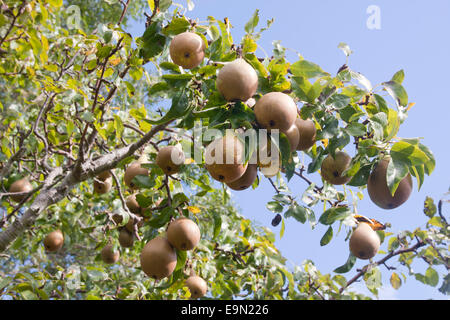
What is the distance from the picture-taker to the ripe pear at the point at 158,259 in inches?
74.6

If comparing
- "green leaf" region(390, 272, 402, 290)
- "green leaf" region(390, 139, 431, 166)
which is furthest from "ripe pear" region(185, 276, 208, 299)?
"green leaf" region(390, 139, 431, 166)

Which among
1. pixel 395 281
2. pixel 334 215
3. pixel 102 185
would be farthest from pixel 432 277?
pixel 102 185

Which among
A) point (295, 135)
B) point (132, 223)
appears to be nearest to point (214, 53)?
point (295, 135)

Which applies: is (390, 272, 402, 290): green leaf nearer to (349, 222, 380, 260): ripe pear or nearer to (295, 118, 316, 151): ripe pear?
(349, 222, 380, 260): ripe pear

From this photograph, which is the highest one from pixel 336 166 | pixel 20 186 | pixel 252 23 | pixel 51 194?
pixel 20 186

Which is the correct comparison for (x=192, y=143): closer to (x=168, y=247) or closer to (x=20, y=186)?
(x=168, y=247)

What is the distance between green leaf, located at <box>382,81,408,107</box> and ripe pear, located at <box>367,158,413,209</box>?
0.27 m

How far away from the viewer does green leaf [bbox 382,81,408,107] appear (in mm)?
1659

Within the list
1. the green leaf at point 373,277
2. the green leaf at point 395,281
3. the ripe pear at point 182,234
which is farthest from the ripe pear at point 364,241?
the green leaf at point 395,281

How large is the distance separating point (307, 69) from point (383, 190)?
2.06ft

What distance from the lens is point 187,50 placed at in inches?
65.6

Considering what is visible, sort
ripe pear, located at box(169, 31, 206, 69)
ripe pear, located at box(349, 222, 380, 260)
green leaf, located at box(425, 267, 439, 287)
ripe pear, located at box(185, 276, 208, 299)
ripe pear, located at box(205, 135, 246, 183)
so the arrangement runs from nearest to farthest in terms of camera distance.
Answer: ripe pear, located at box(205, 135, 246, 183), ripe pear, located at box(169, 31, 206, 69), ripe pear, located at box(349, 222, 380, 260), green leaf, located at box(425, 267, 439, 287), ripe pear, located at box(185, 276, 208, 299)

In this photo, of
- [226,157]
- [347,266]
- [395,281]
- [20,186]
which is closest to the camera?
[226,157]
